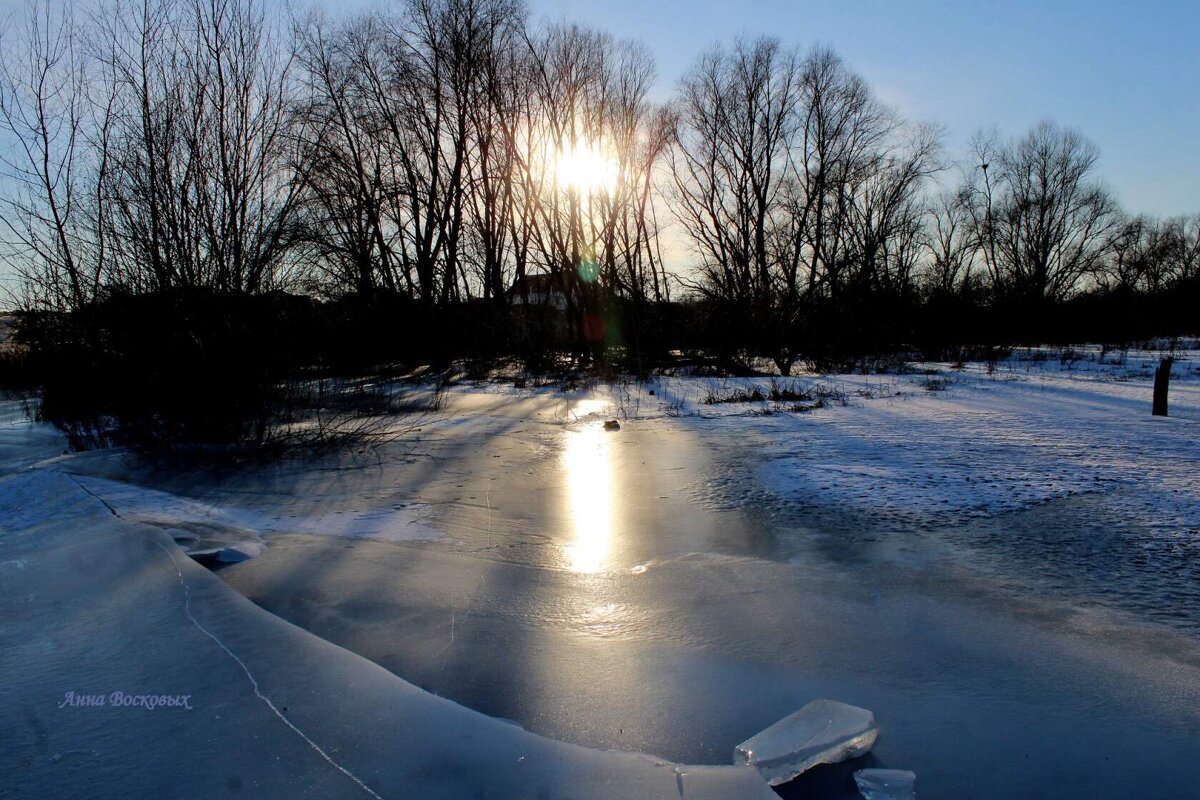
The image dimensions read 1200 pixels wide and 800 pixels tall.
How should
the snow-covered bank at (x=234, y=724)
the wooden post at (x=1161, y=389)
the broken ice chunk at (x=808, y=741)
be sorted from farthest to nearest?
the wooden post at (x=1161, y=389) < the broken ice chunk at (x=808, y=741) < the snow-covered bank at (x=234, y=724)

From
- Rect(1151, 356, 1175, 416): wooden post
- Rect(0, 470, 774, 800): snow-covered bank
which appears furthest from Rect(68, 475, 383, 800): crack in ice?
Rect(1151, 356, 1175, 416): wooden post

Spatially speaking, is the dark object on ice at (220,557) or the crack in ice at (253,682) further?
the dark object on ice at (220,557)

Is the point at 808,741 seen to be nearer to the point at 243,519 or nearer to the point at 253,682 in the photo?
the point at 253,682

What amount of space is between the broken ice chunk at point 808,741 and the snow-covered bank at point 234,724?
95mm

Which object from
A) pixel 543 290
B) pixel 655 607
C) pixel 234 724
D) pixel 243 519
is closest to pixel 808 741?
pixel 655 607

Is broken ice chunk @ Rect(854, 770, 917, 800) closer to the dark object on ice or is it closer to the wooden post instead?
the dark object on ice

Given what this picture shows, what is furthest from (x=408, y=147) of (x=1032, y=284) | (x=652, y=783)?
(x=1032, y=284)

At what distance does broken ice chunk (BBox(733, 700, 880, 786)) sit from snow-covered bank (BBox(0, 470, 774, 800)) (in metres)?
0.09

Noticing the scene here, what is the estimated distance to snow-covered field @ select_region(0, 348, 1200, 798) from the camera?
1866mm

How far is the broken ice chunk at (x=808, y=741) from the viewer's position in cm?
179

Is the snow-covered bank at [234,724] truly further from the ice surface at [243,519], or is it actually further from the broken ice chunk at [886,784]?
the ice surface at [243,519]

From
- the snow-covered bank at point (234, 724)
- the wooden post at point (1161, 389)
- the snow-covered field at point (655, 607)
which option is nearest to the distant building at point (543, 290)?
the wooden post at point (1161, 389)

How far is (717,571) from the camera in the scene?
10.9 ft

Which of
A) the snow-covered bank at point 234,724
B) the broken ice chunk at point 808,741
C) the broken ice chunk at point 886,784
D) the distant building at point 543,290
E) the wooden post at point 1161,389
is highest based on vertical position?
the distant building at point 543,290
